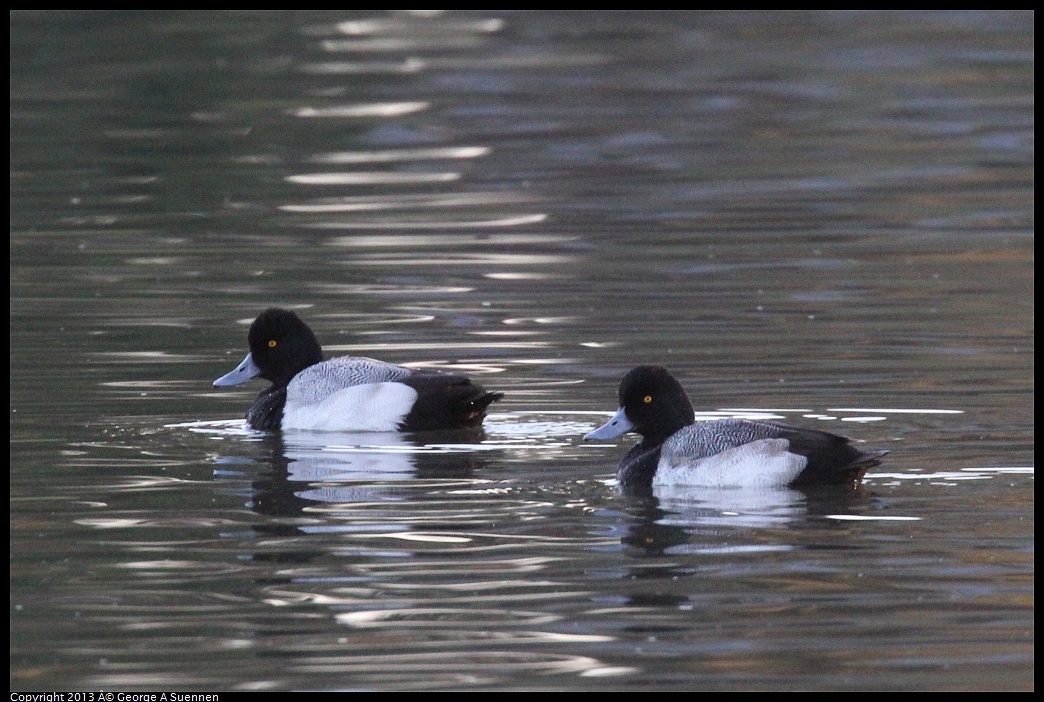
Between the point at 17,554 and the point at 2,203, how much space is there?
38.6 feet

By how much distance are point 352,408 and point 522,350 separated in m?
1.95

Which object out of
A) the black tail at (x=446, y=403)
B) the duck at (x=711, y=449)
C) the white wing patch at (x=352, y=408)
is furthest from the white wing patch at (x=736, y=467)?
the white wing patch at (x=352, y=408)

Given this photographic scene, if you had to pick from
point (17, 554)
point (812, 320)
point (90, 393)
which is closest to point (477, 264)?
point (812, 320)

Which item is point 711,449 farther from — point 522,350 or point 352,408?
point 522,350

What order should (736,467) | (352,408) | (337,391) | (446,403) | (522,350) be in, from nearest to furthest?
(736,467), (446,403), (352,408), (337,391), (522,350)

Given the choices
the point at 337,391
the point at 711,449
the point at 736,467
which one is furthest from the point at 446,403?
the point at 736,467

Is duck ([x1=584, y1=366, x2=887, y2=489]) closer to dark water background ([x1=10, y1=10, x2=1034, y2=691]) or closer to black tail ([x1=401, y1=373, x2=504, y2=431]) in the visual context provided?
dark water background ([x1=10, y1=10, x2=1034, y2=691])

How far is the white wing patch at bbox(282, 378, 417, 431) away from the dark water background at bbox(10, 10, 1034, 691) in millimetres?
171

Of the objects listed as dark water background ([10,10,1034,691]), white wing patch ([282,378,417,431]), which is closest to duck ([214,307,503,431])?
white wing patch ([282,378,417,431])

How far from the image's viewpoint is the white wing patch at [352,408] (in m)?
11.6

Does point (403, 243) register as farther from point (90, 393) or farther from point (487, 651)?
point (487, 651)

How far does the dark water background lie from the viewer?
782 centimetres

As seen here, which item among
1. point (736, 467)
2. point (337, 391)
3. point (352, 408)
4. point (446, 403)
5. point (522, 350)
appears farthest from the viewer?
point (522, 350)

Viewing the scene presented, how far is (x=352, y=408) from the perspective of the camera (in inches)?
465
